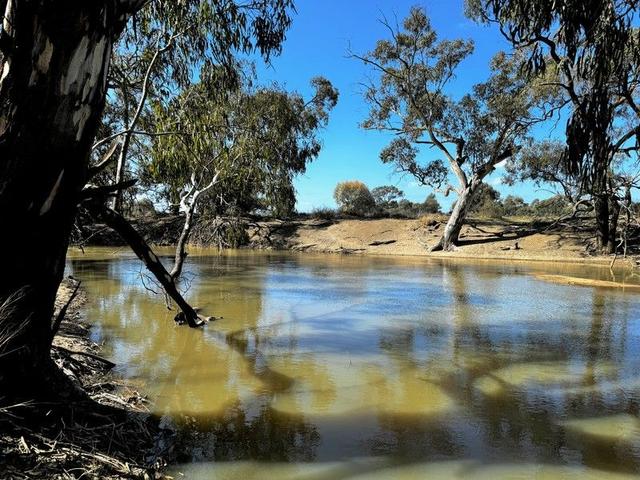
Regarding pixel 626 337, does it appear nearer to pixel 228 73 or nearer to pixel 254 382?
pixel 254 382

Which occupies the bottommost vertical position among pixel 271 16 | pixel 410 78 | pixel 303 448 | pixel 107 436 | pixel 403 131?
pixel 303 448

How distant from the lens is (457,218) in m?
19.8

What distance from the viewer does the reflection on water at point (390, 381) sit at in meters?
3.04

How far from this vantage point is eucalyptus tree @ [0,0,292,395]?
7.20 ft

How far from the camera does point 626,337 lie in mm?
6285

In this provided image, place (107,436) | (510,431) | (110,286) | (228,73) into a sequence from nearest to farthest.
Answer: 1. (107,436)
2. (510,431)
3. (228,73)
4. (110,286)

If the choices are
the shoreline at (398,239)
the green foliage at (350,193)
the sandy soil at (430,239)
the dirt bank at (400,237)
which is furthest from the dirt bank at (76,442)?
the green foliage at (350,193)

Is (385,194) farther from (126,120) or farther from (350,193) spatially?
(126,120)

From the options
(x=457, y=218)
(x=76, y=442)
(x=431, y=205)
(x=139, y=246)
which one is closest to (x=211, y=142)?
(x=139, y=246)

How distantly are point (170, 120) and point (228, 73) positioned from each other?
39.0 inches

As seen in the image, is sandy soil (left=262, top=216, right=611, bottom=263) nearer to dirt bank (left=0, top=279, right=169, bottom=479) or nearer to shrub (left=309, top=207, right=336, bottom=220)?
shrub (left=309, top=207, right=336, bottom=220)

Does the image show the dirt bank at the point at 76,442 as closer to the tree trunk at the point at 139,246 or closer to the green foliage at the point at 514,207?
the tree trunk at the point at 139,246

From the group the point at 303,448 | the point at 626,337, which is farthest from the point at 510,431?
the point at 626,337

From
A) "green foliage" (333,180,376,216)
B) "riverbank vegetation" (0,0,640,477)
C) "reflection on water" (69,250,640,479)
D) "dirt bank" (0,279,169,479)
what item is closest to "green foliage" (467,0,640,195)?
A: "riverbank vegetation" (0,0,640,477)
